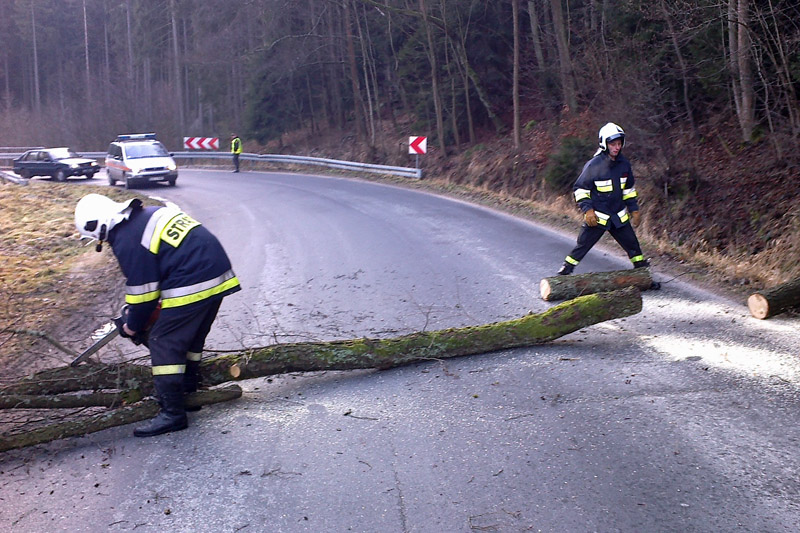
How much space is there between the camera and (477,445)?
4.78 m

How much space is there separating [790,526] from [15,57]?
78.5m

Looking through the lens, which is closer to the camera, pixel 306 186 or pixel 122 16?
pixel 306 186

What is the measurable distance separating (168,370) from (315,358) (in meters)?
1.24

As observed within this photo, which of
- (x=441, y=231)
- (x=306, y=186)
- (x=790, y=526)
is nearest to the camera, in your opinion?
(x=790, y=526)

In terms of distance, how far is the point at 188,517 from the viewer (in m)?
4.08

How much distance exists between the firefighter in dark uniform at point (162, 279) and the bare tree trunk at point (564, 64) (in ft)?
59.5

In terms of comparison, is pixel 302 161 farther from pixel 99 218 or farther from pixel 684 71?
pixel 99 218

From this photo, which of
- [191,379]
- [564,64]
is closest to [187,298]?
[191,379]

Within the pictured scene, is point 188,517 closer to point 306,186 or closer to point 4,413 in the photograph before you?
point 4,413

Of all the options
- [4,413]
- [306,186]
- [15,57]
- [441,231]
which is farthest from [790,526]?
[15,57]

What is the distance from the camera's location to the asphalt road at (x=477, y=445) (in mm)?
3998

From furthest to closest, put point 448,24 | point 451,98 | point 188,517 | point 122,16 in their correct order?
point 122,16 → point 451,98 → point 448,24 → point 188,517

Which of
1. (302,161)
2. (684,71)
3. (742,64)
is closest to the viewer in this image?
(742,64)

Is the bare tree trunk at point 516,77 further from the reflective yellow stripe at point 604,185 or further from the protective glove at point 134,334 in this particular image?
the protective glove at point 134,334
